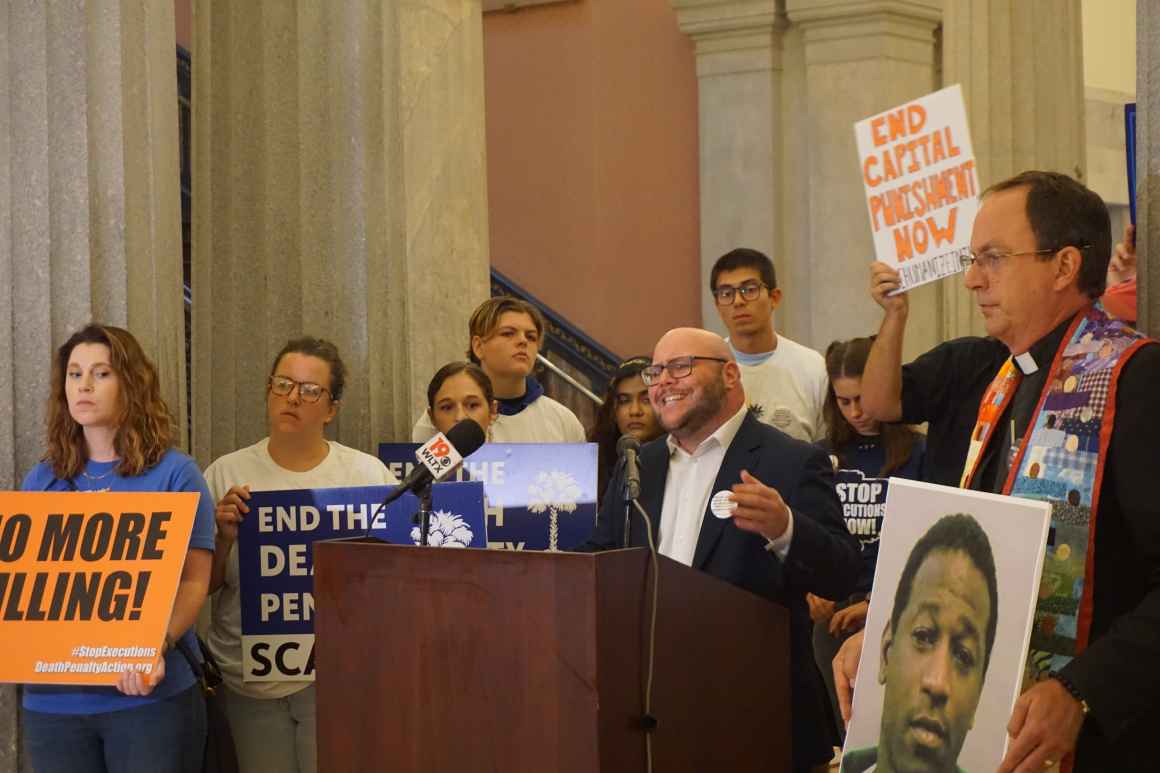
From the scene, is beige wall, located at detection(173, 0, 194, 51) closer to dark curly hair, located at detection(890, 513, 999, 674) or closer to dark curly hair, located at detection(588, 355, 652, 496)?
dark curly hair, located at detection(588, 355, 652, 496)

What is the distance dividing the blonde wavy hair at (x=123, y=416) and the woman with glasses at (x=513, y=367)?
1.60m

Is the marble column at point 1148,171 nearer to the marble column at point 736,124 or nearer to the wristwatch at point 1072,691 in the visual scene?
the wristwatch at point 1072,691

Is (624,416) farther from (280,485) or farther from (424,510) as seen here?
(424,510)

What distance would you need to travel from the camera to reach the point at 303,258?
6.34 meters

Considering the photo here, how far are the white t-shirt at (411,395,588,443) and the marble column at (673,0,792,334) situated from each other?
555 cm

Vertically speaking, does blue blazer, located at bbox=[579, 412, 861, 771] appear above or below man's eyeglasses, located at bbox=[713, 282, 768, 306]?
below

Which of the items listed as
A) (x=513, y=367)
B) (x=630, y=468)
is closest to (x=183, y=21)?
(x=513, y=367)

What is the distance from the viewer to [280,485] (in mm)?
5023

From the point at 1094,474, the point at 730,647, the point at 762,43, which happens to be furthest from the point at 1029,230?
the point at 762,43

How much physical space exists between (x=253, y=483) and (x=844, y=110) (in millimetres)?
7077

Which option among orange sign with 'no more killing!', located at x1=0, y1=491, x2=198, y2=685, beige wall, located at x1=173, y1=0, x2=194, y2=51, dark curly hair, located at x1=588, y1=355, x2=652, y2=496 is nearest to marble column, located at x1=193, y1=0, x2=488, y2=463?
dark curly hair, located at x1=588, y1=355, x2=652, y2=496

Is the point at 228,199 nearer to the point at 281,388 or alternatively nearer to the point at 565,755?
the point at 281,388

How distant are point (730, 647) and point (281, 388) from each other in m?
1.97

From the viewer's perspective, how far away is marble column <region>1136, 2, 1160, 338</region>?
3.42 m
